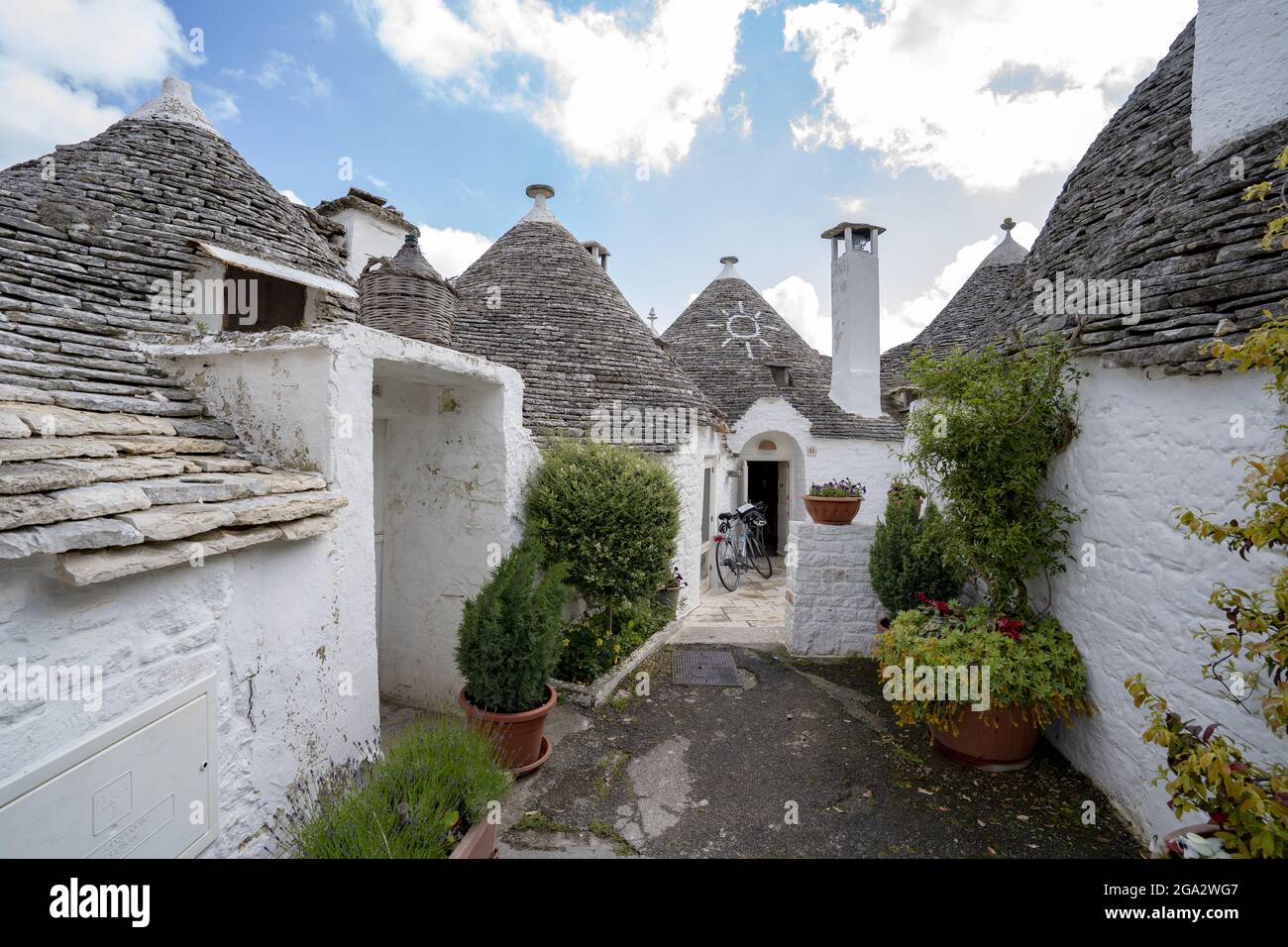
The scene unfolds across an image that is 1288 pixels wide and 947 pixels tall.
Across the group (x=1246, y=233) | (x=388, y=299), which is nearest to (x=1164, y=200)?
(x=1246, y=233)

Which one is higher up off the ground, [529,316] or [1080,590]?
[529,316]

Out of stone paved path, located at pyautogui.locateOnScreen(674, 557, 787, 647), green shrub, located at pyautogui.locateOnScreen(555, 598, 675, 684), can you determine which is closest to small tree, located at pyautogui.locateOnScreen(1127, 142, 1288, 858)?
green shrub, located at pyautogui.locateOnScreen(555, 598, 675, 684)

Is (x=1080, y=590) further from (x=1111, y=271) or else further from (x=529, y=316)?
(x=529, y=316)

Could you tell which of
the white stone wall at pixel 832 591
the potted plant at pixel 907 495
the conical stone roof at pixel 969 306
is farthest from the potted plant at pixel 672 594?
the conical stone roof at pixel 969 306

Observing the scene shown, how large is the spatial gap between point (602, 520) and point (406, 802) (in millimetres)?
3361

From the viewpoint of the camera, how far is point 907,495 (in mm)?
→ 6281

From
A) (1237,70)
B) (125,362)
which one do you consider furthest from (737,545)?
(125,362)

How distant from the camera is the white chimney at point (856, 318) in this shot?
10.1 metres

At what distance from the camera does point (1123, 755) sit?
12.1 feet

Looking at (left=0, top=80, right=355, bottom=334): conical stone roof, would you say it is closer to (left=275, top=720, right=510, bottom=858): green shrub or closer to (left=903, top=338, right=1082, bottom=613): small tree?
(left=275, top=720, right=510, bottom=858): green shrub

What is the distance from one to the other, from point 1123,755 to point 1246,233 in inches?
129

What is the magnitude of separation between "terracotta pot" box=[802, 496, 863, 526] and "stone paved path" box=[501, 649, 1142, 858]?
2.13 metres

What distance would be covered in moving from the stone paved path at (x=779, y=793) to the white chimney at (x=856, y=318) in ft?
23.3

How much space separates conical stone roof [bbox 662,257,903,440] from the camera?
1351 cm
